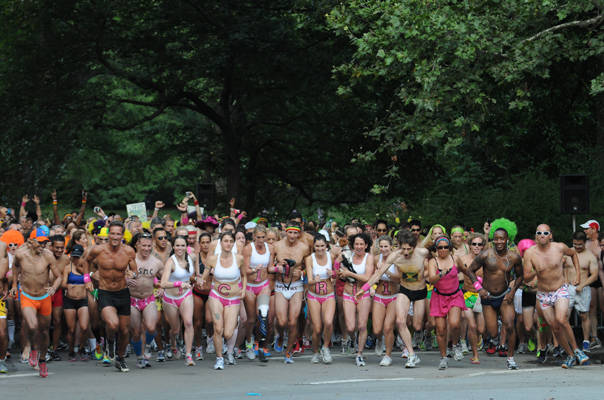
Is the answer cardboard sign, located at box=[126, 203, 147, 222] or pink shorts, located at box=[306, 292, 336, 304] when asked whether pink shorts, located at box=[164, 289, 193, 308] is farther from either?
cardboard sign, located at box=[126, 203, 147, 222]

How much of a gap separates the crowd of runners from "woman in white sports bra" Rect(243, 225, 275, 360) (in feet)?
0.06

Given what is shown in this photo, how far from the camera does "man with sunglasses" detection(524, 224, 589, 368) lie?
13633mm

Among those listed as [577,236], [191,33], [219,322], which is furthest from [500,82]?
[191,33]

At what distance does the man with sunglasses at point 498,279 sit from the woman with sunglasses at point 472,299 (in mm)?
234

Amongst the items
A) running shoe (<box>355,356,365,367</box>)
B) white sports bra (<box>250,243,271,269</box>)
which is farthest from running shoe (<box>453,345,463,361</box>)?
white sports bra (<box>250,243,271,269</box>)

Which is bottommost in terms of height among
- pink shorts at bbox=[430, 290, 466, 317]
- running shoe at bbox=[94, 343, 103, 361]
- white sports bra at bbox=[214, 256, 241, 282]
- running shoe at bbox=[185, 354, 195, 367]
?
running shoe at bbox=[185, 354, 195, 367]

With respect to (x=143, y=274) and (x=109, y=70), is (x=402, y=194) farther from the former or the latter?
(x=143, y=274)

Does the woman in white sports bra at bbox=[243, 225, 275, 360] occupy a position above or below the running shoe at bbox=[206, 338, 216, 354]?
above

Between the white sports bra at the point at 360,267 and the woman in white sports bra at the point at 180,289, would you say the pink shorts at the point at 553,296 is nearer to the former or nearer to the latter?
the white sports bra at the point at 360,267

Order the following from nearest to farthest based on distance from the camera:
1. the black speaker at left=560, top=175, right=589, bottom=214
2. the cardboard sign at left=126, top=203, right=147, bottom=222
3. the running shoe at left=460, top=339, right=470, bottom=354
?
the running shoe at left=460, top=339, right=470, bottom=354 < the black speaker at left=560, top=175, right=589, bottom=214 < the cardboard sign at left=126, top=203, right=147, bottom=222

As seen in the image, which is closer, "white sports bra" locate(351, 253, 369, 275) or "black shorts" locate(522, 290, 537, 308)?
"white sports bra" locate(351, 253, 369, 275)

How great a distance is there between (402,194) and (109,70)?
29.8 feet

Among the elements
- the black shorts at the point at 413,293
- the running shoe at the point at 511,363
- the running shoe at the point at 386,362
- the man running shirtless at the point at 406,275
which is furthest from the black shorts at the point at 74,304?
the running shoe at the point at 511,363

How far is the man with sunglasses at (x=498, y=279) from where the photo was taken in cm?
1417
